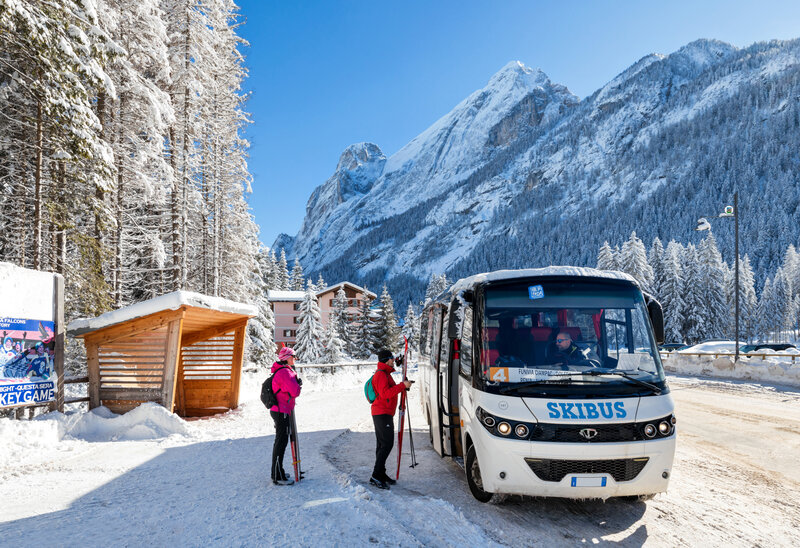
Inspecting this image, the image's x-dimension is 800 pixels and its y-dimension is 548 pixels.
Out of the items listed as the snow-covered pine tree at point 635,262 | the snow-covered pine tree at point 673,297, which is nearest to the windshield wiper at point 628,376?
the snow-covered pine tree at point 635,262

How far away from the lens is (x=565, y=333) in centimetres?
562

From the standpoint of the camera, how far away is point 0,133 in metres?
11.6

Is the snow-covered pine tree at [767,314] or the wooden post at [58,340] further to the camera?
the snow-covered pine tree at [767,314]

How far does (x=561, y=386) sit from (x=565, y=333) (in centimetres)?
85

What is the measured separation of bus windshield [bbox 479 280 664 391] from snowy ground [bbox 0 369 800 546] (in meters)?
1.51

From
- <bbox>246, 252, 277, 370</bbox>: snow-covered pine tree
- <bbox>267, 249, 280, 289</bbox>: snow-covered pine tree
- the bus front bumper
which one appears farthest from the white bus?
<bbox>267, 249, 280, 289</bbox>: snow-covered pine tree

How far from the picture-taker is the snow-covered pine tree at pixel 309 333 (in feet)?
150

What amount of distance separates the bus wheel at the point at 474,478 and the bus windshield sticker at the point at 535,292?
1.88 m

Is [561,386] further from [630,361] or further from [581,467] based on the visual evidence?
[630,361]

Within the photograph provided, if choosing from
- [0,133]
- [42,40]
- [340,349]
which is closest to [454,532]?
[42,40]

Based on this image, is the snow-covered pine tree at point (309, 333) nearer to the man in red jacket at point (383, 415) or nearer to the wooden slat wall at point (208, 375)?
the wooden slat wall at point (208, 375)

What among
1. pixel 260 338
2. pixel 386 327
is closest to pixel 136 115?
pixel 260 338

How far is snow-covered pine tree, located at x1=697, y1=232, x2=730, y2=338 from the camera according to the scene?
178 ft

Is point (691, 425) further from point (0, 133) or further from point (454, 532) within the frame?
point (0, 133)
